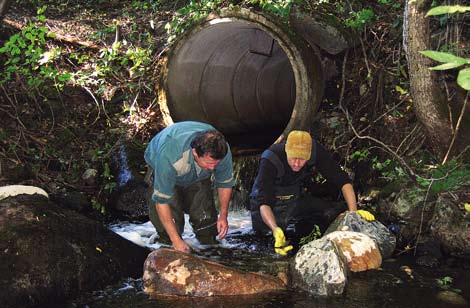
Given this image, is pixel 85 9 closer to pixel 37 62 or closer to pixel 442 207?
pixel 37 62

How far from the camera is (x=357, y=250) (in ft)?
14.2

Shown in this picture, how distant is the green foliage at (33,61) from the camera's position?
284 inches

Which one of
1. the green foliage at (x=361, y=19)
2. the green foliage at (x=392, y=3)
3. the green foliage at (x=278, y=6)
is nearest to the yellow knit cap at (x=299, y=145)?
the green foliage at (x=278, y=6)

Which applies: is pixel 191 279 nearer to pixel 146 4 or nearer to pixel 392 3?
pixel 392 3

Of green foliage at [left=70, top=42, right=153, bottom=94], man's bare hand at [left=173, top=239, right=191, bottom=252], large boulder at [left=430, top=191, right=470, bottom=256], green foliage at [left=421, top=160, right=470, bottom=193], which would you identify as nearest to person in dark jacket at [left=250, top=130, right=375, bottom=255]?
large boulder at [left=430, top=191, right=470, bottom=256]

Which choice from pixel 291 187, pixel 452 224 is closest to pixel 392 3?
pixel 291 187

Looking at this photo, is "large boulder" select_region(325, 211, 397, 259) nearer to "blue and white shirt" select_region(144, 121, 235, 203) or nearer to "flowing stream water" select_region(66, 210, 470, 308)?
"flowing stream water" select_region(66, 210, 470, 308)

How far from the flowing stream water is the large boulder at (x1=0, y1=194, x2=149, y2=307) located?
0.15 metres

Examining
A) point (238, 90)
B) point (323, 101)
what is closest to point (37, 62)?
point (238, 90)

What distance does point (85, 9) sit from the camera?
10.5 metres

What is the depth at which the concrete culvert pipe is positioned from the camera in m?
5.77

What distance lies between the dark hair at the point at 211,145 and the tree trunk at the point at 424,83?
2131mm

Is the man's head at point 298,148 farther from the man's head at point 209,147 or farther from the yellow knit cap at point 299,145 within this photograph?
the man's head at point 209,147

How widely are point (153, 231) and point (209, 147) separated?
2.44 meters
